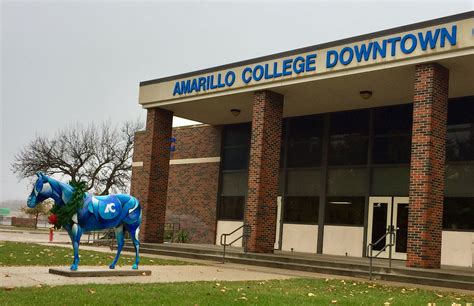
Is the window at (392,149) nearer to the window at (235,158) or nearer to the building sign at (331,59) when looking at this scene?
the building sign at (331,59)

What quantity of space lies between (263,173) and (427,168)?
607 cm

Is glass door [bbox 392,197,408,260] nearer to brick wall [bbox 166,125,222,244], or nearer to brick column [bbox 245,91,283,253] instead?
brick column [bbox 245,91,283,253]

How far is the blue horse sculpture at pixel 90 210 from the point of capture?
11.1 m

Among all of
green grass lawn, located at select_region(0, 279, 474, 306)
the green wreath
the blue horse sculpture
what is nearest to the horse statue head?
the blue horse sculpture

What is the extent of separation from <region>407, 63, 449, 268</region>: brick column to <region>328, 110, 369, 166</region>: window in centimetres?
571

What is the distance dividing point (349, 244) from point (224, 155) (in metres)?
7.88

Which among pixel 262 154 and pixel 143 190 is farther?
pixel 143 190

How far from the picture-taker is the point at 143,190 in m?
23.6

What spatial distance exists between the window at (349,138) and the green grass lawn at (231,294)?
949cm

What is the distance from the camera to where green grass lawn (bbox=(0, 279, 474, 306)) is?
8.48 m

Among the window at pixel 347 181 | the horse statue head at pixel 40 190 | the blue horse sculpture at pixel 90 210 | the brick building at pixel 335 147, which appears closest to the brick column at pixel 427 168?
the brick building at pixel 335 147

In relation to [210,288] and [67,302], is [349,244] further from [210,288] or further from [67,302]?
[67,302]

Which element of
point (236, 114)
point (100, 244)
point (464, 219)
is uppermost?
point (236, 114)

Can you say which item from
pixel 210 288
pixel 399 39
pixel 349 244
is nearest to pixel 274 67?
pixel 399 39
